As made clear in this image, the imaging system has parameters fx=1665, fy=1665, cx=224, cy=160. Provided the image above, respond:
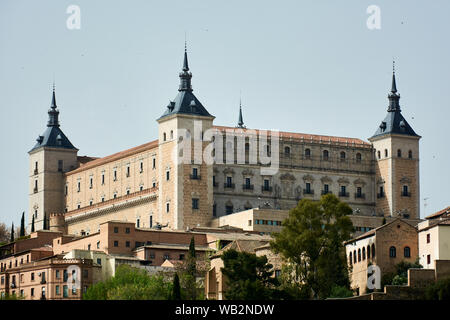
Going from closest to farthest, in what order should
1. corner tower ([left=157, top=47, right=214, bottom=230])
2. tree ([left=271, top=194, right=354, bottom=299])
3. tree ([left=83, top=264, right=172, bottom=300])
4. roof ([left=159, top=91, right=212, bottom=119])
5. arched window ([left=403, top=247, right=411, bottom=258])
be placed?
tree ([left=271, top=194, right=354, bottom=299]) → tree ([left=83, top=264, right=172, bottom=300]) → arched window ([left=403, top=247, right=411, bottom=258]) → corner tower ([left=157, top=47, right=214, bottom=230]) → roof ([left=159, top=91, right=212, bottom=119])

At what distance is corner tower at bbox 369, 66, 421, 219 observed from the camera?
501 feet

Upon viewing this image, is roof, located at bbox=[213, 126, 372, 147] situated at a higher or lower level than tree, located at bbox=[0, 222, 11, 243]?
higher

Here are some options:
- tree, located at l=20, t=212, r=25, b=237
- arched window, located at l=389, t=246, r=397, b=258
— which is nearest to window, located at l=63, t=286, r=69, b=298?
arched window, located at l=389, t=246, r=397, b=258

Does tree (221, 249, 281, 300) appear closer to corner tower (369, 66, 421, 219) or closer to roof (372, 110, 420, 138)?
corner tower (369, 66, 421, 219)

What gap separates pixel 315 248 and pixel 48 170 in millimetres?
63703

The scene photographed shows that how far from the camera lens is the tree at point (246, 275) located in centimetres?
10056

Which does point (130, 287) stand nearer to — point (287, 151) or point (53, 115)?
point (287, 151)

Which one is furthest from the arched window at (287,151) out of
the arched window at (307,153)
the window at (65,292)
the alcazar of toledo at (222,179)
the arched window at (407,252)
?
the arched window at (407,252)

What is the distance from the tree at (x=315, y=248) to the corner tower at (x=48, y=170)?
5792 centimetres

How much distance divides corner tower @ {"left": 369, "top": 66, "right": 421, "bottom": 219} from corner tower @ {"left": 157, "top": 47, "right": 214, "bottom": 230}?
18889mm

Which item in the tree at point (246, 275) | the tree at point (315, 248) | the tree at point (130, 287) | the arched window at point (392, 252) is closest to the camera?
the tree at point (246, 275)

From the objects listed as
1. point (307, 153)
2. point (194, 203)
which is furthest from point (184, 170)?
point (307, 153)

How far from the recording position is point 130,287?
107438 mm

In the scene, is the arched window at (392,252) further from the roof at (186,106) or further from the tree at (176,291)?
the roof at (186,106)
